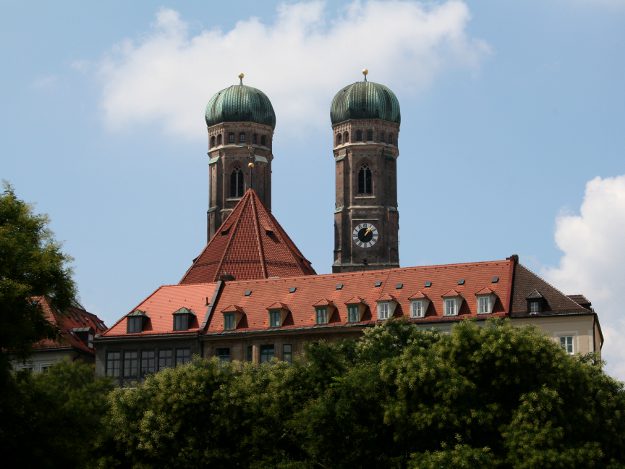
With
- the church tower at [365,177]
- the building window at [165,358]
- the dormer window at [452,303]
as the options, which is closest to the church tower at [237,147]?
the church tower at [365,177]

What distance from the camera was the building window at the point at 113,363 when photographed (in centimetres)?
11800

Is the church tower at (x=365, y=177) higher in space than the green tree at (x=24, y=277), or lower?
higher

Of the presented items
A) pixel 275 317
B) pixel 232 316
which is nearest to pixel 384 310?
pixel 275 317

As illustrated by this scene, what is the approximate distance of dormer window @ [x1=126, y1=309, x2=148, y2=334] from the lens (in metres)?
119

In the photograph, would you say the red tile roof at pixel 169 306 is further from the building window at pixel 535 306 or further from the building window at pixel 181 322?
the building window at pixel 535 306

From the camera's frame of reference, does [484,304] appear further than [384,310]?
No

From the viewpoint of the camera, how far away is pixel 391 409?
80688 millimetres

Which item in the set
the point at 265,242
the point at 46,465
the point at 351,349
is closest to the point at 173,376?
the point at 351,349

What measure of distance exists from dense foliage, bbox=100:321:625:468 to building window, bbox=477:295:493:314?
746 inches

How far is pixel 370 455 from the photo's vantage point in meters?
82.2

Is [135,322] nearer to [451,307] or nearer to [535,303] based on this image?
[451,307]

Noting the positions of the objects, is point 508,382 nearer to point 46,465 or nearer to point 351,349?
point 351,349

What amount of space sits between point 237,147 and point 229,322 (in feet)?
244

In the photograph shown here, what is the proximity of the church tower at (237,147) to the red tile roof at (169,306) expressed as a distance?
61.8m
